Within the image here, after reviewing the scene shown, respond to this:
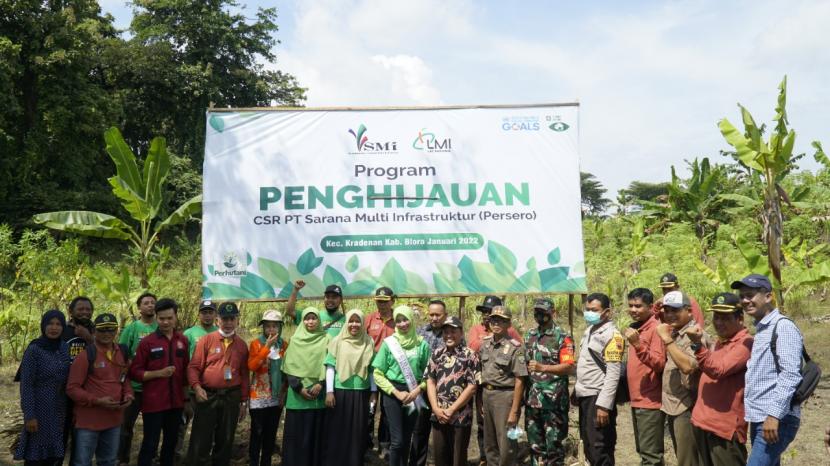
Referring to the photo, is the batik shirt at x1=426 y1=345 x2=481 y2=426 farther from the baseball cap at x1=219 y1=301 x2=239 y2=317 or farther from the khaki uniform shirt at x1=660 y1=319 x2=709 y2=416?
the baseball cap at x1=219 y1=301 x2=239 y2=317

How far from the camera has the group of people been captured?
14.8 feet

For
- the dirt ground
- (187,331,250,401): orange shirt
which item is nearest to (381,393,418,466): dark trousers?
the dirt ground

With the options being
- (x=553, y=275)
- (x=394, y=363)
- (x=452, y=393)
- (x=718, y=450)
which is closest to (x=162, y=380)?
(x=394, y=363)

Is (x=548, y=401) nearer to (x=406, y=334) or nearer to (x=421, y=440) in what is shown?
(x=421, y=440)

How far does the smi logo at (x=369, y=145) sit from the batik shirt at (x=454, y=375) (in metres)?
2.43

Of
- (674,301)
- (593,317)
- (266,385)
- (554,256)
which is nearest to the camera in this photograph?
(674,301)

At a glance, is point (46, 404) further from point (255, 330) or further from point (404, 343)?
point (255, 330)

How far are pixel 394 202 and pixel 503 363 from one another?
224cm

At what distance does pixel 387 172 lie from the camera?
6590mm

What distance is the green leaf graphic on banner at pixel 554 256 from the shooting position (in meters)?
6.47

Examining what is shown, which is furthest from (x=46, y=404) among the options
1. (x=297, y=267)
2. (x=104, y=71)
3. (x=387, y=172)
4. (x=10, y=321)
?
(x=104, y=71)

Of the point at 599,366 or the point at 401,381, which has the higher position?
the point at 599,366

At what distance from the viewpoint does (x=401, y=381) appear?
5035 mm

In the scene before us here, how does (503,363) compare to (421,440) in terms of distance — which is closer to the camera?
(503,363)
